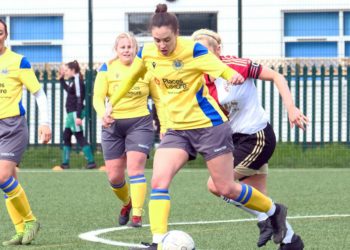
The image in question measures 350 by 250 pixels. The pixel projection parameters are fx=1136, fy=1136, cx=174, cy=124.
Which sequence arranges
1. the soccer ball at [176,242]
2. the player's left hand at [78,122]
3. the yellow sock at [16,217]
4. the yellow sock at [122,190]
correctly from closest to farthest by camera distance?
the soccer ball at [176,242], the yellow sock at [16,217], the yellow sock at [122,190], the player's left hand at [78,122]

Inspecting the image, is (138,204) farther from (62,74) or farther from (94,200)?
(62,74)

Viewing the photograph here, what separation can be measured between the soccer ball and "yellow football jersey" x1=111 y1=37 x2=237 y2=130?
872 mm

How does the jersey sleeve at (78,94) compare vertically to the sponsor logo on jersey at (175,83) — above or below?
below

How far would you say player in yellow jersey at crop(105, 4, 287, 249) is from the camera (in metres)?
8.15

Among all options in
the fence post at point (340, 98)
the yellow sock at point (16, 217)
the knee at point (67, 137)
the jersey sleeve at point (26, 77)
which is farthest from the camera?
the fence post at point (340, 98)

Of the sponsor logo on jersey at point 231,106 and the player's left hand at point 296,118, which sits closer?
the player's left hand at point 296,118

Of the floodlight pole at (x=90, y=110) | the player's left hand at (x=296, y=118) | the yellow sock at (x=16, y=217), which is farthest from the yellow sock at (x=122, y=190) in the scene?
the floodlight pole at (x=90, y=110)

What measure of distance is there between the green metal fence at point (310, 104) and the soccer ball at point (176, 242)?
41.2 feet

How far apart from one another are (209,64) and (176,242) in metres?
1.31

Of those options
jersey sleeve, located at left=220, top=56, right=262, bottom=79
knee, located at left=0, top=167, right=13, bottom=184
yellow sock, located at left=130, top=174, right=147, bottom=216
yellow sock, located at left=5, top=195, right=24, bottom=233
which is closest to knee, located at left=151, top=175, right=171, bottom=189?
jersey sleeve, located at left=220, top=56, right=262, bottom=79

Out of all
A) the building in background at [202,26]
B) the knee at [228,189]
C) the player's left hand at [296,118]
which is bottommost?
the knee at [228,189]

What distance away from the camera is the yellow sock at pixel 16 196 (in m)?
9.74

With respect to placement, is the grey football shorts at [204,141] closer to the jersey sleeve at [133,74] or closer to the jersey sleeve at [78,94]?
the jersey sleeve at [133,74]

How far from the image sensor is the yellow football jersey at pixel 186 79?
324 inches
